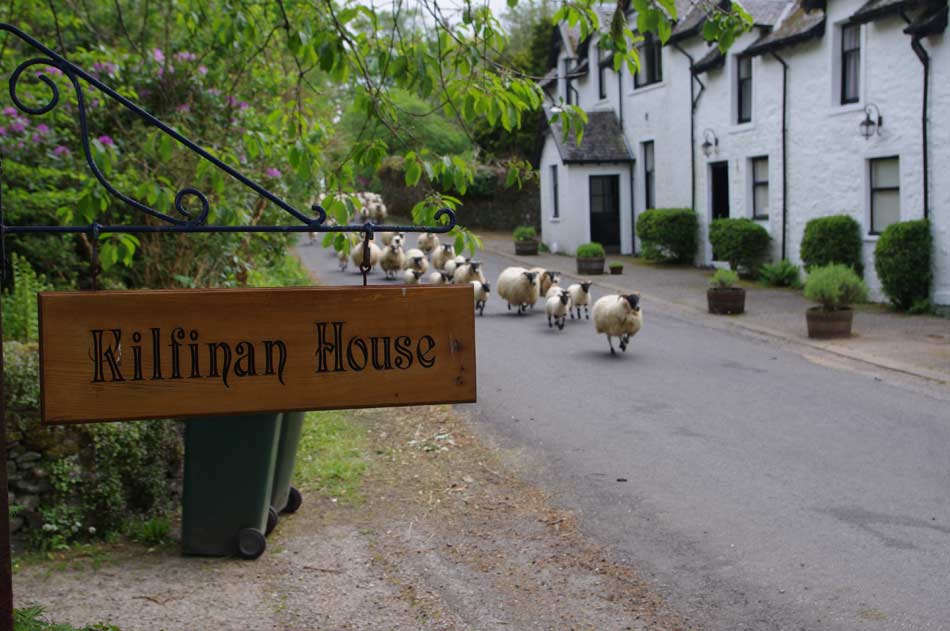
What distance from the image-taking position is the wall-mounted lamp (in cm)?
2759

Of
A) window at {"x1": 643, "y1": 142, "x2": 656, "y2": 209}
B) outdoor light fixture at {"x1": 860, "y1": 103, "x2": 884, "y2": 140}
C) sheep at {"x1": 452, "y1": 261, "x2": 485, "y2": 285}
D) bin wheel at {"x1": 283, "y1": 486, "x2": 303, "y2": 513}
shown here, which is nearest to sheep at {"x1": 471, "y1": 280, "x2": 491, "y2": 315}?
sheep at {"x1": 452, "y1": 261, "x2": 485, "y2": 285}

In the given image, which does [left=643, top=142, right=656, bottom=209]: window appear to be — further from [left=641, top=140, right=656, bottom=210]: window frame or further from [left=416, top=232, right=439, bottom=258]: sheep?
[left=416, top=232, right=439, bottom=258]: sheep

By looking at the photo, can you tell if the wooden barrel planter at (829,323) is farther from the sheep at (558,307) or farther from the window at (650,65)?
the window at (650,65)

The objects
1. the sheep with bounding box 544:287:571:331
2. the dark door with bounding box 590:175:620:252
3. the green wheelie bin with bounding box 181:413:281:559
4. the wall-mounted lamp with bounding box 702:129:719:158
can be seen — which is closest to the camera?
the green wheelie bin with bounding box 181:413:281:559

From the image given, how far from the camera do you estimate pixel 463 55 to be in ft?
19.3

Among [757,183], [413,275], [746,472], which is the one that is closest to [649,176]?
[757,183]

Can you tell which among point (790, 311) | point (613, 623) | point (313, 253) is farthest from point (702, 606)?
point (313, 253)

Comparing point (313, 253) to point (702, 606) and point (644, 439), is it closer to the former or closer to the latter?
point (644, 439)

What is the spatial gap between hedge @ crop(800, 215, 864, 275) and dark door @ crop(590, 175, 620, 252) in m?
12.4

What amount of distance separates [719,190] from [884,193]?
7568mm

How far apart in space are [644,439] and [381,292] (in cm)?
721

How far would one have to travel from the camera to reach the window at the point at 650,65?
30.9 metres

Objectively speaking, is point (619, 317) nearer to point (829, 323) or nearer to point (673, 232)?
point (829, 323)

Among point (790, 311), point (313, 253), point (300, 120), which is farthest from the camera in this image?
point (313, 253)
